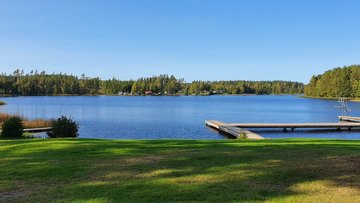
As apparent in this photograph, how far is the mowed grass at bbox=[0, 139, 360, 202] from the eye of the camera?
7.55 meters

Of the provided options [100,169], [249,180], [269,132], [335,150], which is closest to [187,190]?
[249,180]

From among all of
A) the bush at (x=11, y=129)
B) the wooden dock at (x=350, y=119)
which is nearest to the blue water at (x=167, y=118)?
the wooden dock at (x=350, y=119)

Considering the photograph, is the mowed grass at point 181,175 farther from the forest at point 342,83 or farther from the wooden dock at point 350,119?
the forest at point 342,83

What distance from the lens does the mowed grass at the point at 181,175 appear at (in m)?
7.55

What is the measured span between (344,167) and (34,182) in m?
7.26

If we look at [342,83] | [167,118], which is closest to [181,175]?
[167,118]

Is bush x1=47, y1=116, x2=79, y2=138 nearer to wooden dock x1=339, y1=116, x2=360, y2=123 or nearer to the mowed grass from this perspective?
the mowed grass

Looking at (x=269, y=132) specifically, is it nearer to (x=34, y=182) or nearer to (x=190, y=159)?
(x=190, y=159)

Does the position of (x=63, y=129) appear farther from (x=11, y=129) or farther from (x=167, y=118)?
(x=167, y=118)

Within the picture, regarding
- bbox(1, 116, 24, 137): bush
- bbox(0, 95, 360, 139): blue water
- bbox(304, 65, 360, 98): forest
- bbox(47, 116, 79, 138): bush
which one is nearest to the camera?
bbox(1, 116, 24, 137): bush

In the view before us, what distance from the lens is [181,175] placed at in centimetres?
910

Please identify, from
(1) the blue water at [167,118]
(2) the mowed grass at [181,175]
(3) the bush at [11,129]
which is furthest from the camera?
(1) the blue water at [167,118]

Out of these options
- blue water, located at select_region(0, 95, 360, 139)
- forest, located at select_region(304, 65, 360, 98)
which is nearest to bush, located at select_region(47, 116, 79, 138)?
blue water, located at select_region(0, 95, 360, 139)

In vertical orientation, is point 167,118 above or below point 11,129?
below
